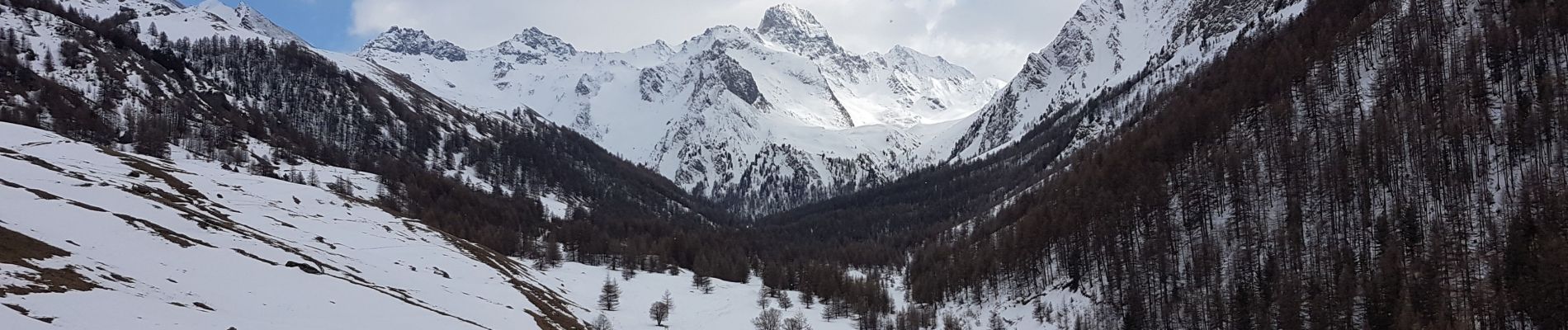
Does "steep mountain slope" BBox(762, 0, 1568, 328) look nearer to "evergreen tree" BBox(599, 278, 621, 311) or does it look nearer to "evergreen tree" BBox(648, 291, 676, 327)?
"evergreen tree" BBox(648, 291, 676, 327)

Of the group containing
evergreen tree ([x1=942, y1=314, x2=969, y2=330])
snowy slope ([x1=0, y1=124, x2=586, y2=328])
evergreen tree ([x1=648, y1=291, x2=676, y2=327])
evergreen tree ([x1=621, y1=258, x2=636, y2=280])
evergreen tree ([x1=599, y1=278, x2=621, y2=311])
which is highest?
snowy slope ([x1=0, y1=124, x2=586, y2=328])

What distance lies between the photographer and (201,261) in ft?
118

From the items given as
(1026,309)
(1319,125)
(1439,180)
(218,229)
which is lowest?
(1026,309)

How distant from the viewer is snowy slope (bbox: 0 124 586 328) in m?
26.5

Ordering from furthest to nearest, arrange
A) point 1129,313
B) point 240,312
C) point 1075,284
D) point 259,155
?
point 259,155 → point 1075,284 → point 1129,313 → point 240,312

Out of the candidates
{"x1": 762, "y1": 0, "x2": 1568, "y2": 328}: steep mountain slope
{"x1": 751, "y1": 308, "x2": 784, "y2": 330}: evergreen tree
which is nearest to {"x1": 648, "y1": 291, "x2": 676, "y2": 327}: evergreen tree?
{"x1": 751, "y1": 308, "x2": 784, "y2": 330}: evergreen tree

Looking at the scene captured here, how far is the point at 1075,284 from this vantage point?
91.2 metres

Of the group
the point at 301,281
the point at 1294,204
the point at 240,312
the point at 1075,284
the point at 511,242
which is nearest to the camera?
the point at 240,312

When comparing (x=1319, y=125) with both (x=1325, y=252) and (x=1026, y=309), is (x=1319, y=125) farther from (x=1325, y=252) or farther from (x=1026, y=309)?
(x=1026, y=309)

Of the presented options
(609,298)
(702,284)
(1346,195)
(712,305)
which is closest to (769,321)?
(712,305)

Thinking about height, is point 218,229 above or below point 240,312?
above

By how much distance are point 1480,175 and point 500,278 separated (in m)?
88.4

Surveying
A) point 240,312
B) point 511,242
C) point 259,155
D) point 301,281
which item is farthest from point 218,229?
point 259,155

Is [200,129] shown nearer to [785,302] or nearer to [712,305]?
[712,305]
